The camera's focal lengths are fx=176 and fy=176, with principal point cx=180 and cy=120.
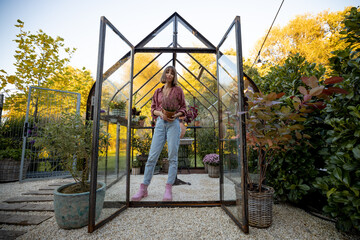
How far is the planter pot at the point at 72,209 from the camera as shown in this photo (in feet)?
5.22

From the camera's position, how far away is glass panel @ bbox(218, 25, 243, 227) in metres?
1.76

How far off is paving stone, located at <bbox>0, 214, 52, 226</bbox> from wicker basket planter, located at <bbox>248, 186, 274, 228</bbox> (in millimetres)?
2084

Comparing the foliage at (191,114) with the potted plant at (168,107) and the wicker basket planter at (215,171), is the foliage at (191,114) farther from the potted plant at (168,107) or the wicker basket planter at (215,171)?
the wicker basket planter at (215,171)

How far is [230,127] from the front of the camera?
201 centimetres

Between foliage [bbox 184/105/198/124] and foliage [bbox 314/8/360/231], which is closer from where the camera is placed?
foliage [bbox 314/8/360/231]

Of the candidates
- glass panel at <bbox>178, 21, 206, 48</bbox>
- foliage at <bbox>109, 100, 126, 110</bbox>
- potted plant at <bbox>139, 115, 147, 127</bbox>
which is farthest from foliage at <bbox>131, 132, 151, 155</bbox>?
glass panel at <bbox>178, 21, 206, 48</bbox>

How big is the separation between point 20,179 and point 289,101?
16.5 ft

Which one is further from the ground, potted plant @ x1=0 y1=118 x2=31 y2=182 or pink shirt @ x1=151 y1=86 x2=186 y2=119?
pink shirt @ x1=151 y1=86 x2=186 y2=119

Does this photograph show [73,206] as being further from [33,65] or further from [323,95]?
[33,65]

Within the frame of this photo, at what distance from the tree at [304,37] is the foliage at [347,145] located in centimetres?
1151

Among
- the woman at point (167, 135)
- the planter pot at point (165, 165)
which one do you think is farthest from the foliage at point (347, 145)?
the planter pot at point (165, 165)

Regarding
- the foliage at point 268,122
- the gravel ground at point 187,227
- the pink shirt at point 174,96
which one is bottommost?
the gravel ground at point 187,227

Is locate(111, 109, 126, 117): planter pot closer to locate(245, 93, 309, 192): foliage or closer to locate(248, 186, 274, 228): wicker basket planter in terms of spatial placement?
locate(245, 93, 309, 192): foliage

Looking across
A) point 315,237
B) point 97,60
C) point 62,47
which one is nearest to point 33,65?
point 62,47
